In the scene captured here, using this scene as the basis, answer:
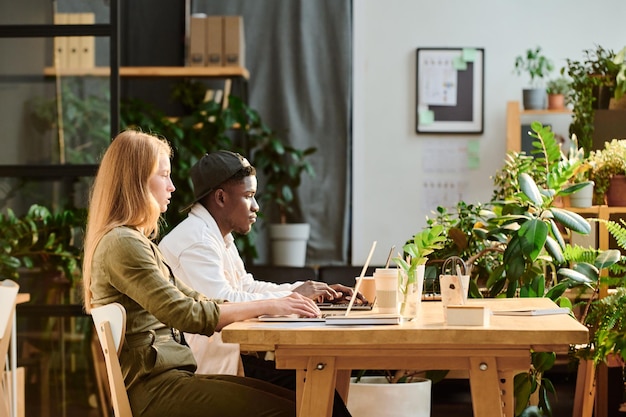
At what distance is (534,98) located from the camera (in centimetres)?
621

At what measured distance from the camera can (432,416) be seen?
501 centimetres

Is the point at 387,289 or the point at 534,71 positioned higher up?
the point at 534,71

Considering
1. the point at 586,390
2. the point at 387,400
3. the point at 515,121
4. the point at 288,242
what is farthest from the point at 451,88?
the point at 387,400

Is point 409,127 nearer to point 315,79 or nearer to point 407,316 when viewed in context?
point 315,79

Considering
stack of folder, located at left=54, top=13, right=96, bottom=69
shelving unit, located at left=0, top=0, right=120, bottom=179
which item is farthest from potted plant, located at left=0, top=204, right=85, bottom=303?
stack of folder, located at left=54, top=13, right=96, bottom=69

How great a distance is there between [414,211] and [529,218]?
3080 millimetres

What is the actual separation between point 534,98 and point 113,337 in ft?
14.5

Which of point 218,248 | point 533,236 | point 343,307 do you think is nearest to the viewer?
point 343,307

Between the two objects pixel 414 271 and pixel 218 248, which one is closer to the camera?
pixel 414 271

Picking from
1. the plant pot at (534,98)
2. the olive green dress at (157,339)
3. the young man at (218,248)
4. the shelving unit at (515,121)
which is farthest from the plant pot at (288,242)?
the olive green dress at (157,339)

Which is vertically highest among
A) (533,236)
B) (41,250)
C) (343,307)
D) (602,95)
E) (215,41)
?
(215,41)

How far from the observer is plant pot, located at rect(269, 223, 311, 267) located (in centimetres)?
647

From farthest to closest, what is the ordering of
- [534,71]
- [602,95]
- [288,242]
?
[288,242] < [534,71] < [602,95]

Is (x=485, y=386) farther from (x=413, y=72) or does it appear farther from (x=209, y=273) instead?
(x=413, y=72)
